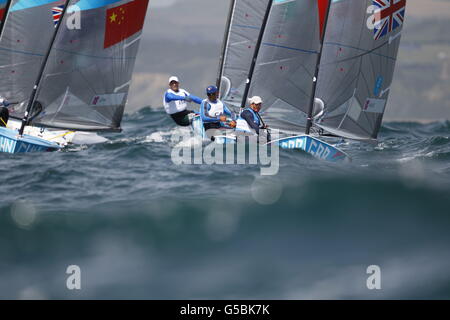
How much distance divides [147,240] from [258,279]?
1.86 m

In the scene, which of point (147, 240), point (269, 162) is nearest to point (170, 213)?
point (147, 240)

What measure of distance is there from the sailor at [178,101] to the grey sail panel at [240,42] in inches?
97.7

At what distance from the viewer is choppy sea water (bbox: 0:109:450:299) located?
26.6 feet

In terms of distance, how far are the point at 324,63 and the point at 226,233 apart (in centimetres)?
925

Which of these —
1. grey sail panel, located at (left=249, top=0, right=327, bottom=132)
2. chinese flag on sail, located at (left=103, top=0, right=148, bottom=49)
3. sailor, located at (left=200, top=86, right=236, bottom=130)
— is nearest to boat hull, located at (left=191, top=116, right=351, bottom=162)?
sailor, located at (left=200, top=86, right=236, bottom=130)

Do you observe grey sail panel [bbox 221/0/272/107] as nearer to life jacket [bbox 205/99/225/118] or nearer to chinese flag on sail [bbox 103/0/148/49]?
chinese flag on sail [bbox 103/0/148/49]

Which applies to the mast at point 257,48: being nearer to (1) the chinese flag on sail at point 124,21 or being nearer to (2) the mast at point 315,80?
(2) the mast at point 315,80

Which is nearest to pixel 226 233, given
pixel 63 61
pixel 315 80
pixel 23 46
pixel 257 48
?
pixel 315 80

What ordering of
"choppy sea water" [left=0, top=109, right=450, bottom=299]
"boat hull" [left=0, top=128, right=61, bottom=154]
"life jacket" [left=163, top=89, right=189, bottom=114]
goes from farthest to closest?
"life jacket" [left=163, top=89, right=189, bottom=114] → "boat hull" [left=0, top=128, right=61, bottom=154] → "choppy sea water" [left=0, top=109, right=450, bottom=299]

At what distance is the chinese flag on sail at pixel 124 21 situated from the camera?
18453mm

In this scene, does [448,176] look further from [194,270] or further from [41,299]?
[41,299]

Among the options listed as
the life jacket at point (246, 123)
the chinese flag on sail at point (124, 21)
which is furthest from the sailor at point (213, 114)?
the chinese flag on sail at point (124, 21)

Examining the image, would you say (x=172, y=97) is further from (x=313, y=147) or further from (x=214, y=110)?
(x=313, y=147)

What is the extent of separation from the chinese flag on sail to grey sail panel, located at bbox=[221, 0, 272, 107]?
2956 millimetres
